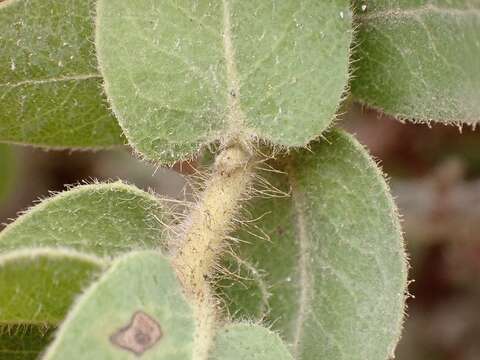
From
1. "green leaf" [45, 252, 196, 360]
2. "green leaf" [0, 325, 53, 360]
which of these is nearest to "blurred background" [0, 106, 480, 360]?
"green leaf" [0, 325, 53, 360]

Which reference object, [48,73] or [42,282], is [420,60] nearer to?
[48,73]

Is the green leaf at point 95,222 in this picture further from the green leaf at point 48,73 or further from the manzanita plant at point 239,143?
the green leaf at point 48,73

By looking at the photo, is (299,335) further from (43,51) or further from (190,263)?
(43,51)

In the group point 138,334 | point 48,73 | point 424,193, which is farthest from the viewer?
point 424,193

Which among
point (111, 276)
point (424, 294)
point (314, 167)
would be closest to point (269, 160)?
point (314, 167)

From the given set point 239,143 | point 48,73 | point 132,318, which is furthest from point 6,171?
point 132,318

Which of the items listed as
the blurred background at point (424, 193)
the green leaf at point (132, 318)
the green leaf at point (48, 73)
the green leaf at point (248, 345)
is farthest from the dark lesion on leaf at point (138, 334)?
the blurred background at point (424, 193)
